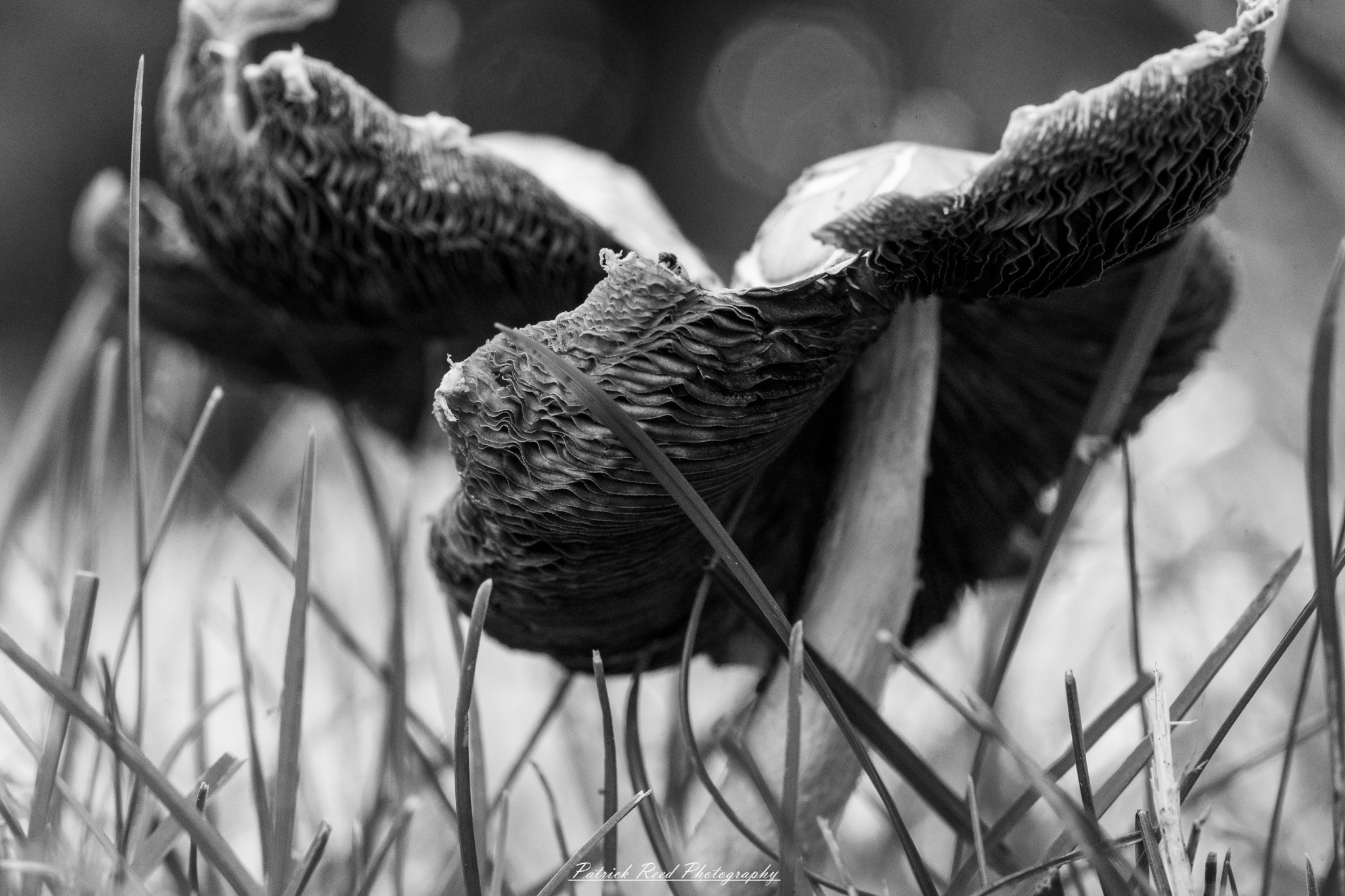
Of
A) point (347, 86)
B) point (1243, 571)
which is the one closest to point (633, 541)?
point (347, 86)

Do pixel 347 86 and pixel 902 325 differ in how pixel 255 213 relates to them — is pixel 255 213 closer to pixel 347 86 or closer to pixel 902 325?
pixel 347 86

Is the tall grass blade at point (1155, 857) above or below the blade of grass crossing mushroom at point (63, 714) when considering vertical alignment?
above

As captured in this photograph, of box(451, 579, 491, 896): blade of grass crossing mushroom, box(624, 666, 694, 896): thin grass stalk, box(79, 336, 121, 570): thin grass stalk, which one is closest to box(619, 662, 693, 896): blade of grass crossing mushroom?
box(624, 666, 694, 896): thin grass stalk

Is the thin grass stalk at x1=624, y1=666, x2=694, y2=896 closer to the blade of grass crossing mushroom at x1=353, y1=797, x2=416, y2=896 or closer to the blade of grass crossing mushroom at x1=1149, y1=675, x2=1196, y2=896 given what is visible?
the blade of grass crossing mushroom at x1=353, y1=797, x2=416, y2=896

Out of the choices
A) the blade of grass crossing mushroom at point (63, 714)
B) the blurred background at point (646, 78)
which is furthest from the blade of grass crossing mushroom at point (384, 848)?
the blurred background at point (646, 78)

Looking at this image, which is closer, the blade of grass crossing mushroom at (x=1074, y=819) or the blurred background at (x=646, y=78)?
the blade of grass crossing mushroom at (x=1074, y=819)

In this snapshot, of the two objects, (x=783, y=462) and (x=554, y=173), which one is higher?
(x=554, y=173)

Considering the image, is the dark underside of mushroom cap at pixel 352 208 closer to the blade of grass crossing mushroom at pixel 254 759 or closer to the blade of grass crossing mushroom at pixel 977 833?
the blade of grass crossing mushroom at pixel 254 759

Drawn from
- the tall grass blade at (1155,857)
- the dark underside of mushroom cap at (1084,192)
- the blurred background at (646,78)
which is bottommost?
the tall grass blade at (1155,857)
